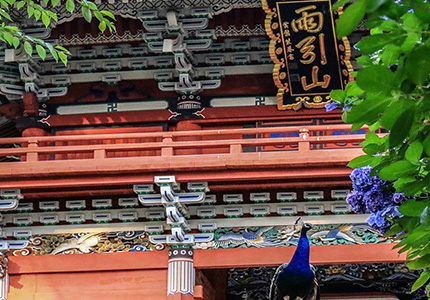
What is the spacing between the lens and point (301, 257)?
33.6ft

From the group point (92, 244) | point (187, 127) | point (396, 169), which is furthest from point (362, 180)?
point (187, 127)

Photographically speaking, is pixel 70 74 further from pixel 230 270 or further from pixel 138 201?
pixel 230 270

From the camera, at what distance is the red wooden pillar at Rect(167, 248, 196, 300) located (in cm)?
1120

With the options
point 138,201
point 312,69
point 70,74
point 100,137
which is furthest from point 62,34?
point 312,69

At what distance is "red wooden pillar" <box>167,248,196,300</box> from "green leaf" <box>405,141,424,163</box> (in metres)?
7.95

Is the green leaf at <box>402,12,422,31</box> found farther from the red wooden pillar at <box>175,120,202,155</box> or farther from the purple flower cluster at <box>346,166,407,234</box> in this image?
the red wooden pillar at <box>175,120,202,155</box>

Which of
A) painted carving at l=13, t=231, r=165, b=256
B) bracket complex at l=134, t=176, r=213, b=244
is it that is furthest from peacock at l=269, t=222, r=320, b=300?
painted carving at l=13, t=231, r=165, b=256

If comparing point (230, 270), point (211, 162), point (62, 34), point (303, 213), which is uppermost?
point (62, 34)

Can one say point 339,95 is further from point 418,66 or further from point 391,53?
point 418,66

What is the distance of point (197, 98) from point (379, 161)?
8.58 metres

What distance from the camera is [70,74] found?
12898 millimetres

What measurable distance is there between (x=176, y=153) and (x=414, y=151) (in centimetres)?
897

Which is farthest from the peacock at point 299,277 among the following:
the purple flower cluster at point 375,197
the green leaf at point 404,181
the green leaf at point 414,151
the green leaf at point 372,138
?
the green leaf at point 414,151

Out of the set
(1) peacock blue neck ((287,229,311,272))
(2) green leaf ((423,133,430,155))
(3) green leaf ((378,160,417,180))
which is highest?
(2) green leaf ((423,133,430,155))
